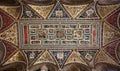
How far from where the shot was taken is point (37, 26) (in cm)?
2156

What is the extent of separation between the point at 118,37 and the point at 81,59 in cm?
305

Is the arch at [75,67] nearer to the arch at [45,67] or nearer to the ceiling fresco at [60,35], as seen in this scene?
the ceiling fresco at [60,35]

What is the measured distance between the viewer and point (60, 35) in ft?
71.3

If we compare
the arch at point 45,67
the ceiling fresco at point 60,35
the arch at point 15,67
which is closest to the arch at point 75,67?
the ceiling fresco at point 60,35

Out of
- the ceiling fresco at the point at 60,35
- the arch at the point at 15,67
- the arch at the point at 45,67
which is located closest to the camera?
the arch at the point at 15,67

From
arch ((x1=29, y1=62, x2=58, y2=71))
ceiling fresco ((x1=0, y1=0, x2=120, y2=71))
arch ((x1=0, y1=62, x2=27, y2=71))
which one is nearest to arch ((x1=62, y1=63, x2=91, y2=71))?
ceiling fresco ((x1=0, y1=0, x2=120, y2=71))

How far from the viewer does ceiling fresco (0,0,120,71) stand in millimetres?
20969

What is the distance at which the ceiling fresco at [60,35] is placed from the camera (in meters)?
21.0

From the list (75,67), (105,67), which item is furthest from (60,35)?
(105,67)

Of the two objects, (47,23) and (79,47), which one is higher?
(47,23)

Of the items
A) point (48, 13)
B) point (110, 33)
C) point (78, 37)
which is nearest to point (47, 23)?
point (48, 13)

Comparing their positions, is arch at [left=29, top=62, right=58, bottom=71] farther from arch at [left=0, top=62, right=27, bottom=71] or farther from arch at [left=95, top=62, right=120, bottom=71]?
arch at [left=95, top=62, right=120, bottom=71]

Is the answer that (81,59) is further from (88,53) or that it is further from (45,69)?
(45,69)

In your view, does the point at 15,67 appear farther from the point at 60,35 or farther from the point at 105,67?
the point at 105,67
